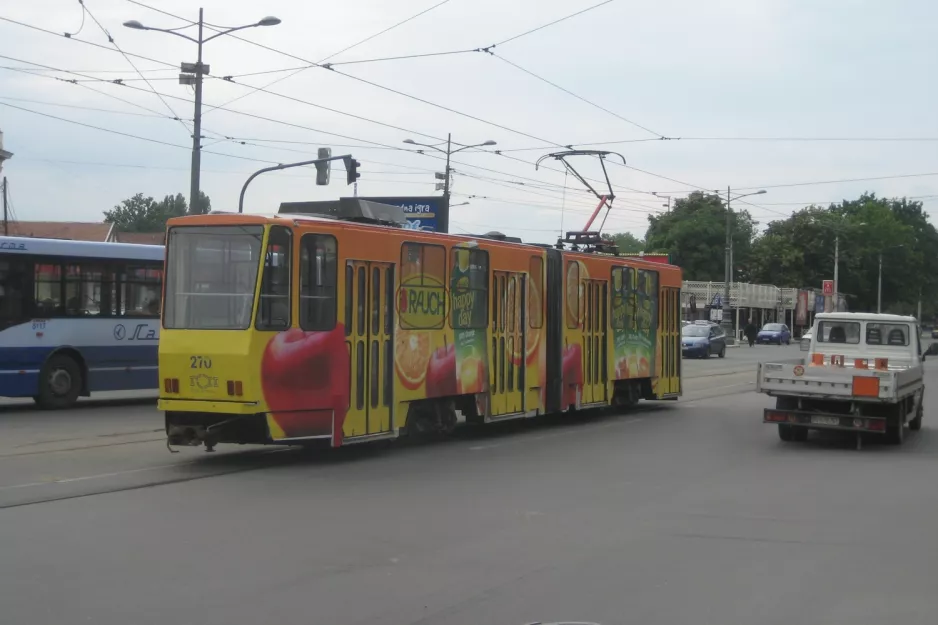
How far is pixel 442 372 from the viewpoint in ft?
49.3

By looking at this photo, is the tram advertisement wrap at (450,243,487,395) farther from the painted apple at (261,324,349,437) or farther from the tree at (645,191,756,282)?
the tree at (645,191,756,282)

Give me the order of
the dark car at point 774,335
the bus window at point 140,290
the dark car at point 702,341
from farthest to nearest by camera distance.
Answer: the dark car at point 774,335 → the dark car at point 702,341 → the bus window at point 140,290

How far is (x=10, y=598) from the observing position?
6.70 m

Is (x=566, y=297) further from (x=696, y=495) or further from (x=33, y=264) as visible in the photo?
(x=33, y=264)

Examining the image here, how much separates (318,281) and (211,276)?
123 centimetres

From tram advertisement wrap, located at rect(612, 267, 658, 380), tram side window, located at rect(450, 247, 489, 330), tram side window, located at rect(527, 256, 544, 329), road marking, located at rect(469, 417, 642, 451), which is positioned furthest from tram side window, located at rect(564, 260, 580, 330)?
tram side window, located at rect(450, 247, 489, 330)

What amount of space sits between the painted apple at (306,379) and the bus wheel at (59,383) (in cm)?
850

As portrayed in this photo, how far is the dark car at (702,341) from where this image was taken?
48.0 m

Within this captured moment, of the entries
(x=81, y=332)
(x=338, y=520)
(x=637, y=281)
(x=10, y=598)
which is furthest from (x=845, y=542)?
(x=81, y=332)

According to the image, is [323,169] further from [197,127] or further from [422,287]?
[422,287]

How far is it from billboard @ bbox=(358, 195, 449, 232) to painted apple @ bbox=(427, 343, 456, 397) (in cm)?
1721

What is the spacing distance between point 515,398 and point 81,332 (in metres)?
8.25

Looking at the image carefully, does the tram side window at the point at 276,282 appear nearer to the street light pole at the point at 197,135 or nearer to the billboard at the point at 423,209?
the street light pole at the point at 197,135

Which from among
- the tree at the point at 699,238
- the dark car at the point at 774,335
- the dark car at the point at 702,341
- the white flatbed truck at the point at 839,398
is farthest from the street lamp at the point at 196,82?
the tree at the point at 699,238
